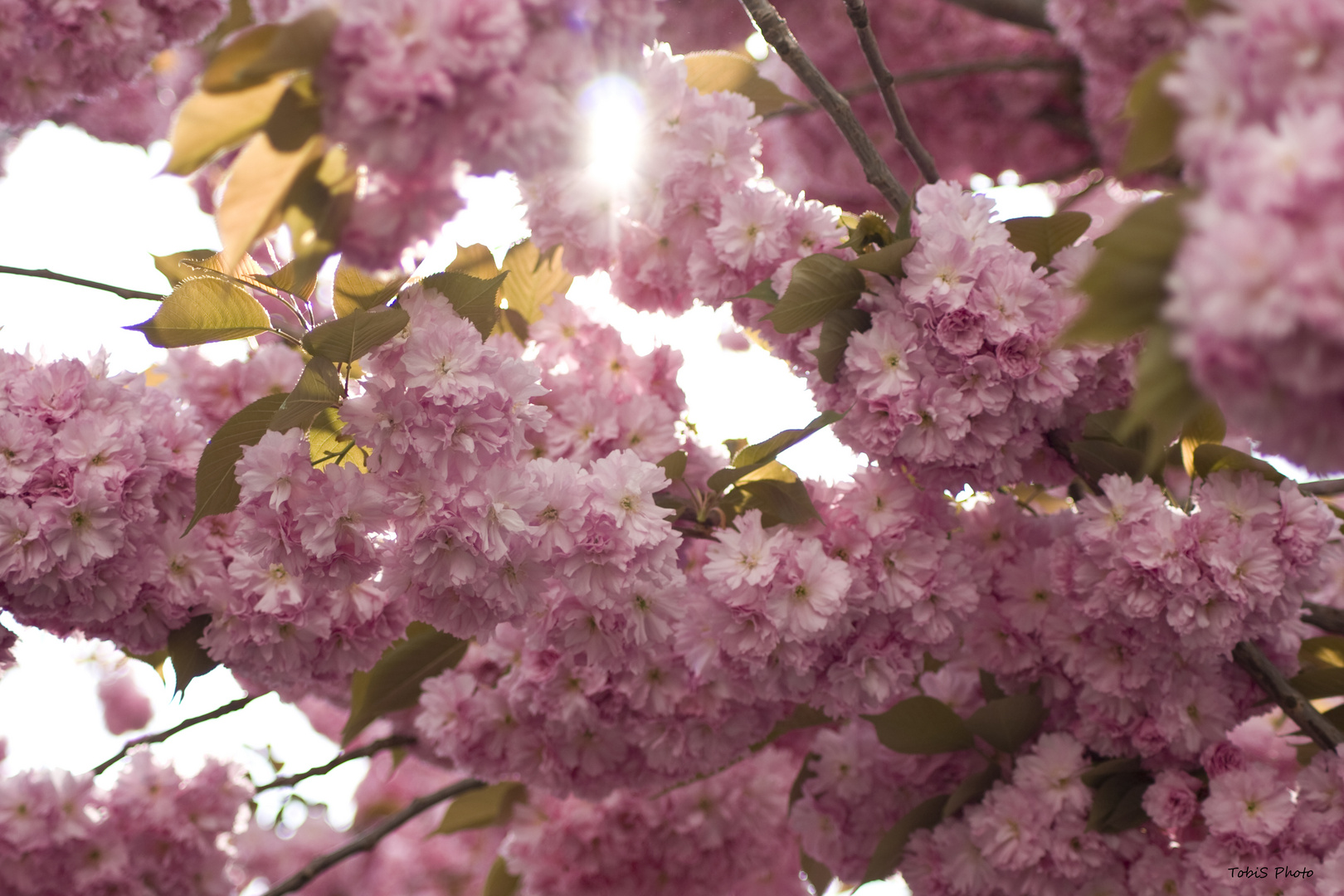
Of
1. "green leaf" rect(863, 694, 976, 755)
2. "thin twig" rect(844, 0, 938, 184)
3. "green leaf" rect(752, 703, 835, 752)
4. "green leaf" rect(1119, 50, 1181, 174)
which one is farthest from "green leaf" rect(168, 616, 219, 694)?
"green leaf" rect(1119, 50, 1181, 174)

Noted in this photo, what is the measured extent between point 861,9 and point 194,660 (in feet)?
4.09

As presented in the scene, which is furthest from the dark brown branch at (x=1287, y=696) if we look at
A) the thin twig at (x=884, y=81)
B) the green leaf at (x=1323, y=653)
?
the thin twig at (x=884, y=81)

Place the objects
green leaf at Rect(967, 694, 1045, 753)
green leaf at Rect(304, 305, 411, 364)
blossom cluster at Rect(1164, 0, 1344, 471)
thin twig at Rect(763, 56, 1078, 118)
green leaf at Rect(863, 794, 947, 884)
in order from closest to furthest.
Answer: blossom cluster at Rect(1164, 0, 1344, 471)
green leaf at Rect(304, 305, 411, 364)
green leaf at Rect(967, 694, 1045, 753)
green leaf at Rect(863, 794, 947, 884)
thin twig at Rect(763, 56, 1078, 118)

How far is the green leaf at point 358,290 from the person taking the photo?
1187 mm

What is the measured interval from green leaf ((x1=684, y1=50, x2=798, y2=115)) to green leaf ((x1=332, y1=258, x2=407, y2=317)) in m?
0.62

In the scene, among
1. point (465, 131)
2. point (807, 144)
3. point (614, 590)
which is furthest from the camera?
point (807, 144)

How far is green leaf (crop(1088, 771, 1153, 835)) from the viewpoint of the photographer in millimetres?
1523

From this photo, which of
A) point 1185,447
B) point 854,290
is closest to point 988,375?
point 854,290

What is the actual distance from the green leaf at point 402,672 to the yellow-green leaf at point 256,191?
1.02 m

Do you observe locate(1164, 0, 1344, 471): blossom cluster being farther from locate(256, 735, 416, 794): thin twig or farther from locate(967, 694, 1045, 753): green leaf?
locate(256, 735, 416, 794): thin twig

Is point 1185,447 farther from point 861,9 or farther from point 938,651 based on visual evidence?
point 861,9

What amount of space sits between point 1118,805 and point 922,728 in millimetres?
294

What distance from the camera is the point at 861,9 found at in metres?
1.38

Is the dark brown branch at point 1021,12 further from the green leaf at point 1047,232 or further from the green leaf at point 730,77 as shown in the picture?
the green leaf at point 1047,232
